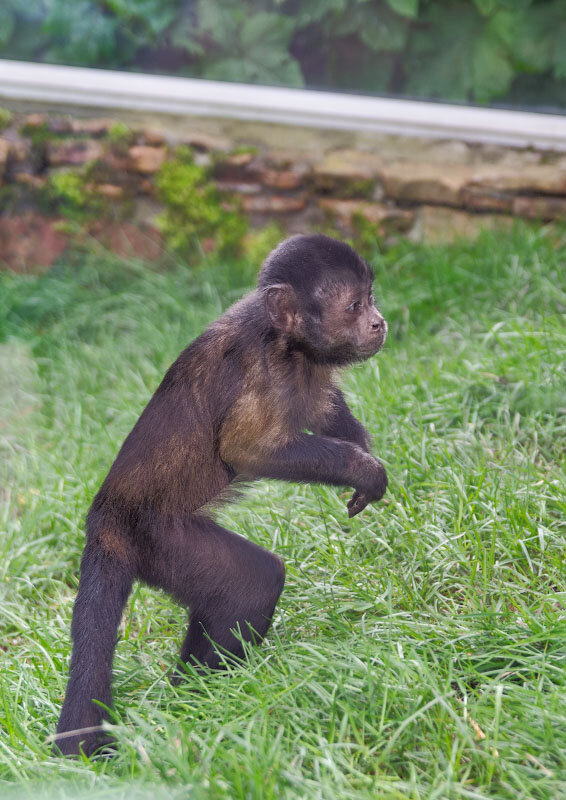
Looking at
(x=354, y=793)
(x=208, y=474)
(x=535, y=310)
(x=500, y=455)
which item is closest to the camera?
(x=354, y=793)

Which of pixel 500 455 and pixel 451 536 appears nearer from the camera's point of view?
pixel 451 536

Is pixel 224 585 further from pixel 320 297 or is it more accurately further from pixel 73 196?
pixel 73 196

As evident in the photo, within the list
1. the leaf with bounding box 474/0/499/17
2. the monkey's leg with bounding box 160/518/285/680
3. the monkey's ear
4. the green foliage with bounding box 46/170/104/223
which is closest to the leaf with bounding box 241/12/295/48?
the leaf with bounding box 474/0/499/17

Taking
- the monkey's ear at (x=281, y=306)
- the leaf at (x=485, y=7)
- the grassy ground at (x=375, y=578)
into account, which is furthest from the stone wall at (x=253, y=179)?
the monkey's ear at (x=281, y=306)

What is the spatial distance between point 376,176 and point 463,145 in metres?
0.59

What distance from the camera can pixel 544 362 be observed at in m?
4.08

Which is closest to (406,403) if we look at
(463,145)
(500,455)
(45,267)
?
(500,455)

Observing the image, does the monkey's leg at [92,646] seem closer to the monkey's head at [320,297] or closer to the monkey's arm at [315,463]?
the monkey's arm at [315,463]

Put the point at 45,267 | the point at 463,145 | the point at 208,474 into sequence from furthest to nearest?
the point at 45,267 < the point at 463,145 < the point at 208,474

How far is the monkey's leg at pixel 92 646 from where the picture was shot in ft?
8.22

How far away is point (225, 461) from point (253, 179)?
382 cm

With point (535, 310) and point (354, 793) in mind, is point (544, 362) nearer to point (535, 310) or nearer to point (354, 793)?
point (535, 310)

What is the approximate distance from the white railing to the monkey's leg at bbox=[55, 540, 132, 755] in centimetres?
412

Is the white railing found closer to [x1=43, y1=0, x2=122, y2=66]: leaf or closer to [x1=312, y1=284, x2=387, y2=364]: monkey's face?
[x1=43, y1=0, x2=122, y2=66]: leaf
